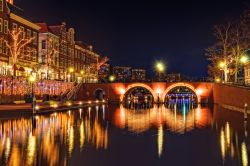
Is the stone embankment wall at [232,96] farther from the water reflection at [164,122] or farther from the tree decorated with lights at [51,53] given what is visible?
the tree decorated with lights at [51,53]

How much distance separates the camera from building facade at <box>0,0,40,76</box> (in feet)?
185

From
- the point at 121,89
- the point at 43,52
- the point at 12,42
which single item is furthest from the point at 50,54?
the point at 121,89

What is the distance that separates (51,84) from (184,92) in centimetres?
13602

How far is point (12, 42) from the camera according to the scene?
59.8 metres

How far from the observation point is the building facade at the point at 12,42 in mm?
56381

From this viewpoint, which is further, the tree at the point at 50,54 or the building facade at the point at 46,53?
the building facade at the point at 46,53

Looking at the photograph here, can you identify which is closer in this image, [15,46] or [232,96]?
[232,96]

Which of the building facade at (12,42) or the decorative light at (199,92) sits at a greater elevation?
the building facade at (12,42)

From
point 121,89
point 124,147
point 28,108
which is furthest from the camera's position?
point 121,89

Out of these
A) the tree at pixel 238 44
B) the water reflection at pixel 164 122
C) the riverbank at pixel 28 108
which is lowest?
the water reflection at pixel 164 122

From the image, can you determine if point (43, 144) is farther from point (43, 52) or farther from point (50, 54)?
point (43, 52)

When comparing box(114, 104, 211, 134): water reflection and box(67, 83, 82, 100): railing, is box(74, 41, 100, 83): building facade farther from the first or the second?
box(114, 104, 211, 134): water reflection

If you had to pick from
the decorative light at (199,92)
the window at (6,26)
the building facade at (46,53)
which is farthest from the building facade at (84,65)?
the window at (6,26)

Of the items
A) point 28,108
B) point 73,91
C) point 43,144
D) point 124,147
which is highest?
point 73,91
